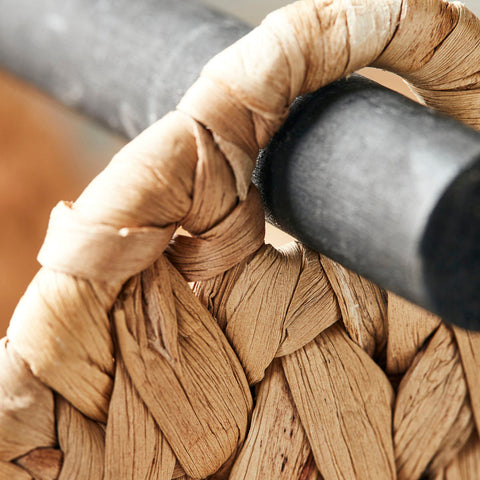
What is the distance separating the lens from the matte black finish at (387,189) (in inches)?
10.4

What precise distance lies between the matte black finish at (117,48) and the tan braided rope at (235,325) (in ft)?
0.16

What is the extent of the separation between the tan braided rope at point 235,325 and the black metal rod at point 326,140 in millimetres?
20

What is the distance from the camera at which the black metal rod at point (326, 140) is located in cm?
27

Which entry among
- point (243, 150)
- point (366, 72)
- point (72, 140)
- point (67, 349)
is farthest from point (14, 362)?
point (72, 140)

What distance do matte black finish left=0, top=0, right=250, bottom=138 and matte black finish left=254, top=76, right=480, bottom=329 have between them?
0.21ft

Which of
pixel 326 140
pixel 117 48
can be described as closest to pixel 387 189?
pixel 326 140

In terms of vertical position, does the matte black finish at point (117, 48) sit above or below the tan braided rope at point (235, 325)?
above

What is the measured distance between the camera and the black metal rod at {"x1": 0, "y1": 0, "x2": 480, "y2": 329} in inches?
→ 10.5

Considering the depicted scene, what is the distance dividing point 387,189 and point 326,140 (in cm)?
4

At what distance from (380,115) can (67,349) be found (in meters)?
0.17

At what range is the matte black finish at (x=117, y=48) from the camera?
35 centimetres

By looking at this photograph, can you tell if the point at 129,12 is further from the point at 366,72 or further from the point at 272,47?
the point at 366,72

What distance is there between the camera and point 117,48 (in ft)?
1.15

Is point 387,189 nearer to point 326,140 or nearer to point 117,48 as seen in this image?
point 326,140
